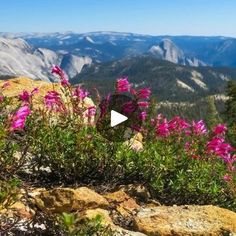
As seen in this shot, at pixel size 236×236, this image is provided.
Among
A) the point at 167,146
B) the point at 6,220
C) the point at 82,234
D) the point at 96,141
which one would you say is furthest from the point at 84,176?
the point at 82,234

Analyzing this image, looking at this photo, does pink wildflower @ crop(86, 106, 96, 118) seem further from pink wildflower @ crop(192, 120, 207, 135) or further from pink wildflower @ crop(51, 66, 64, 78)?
pink wildflower @ crop(192, 120, 207, 135)

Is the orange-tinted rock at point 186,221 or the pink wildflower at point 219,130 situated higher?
the pink wildflower at point 219,130

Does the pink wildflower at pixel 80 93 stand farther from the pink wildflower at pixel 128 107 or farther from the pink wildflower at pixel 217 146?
the pink wildflower at pixel 217 146

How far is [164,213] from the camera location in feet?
32.6

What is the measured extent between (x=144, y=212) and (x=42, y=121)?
2.94 metres

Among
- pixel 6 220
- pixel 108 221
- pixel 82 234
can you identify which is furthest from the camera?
pixel 108 221

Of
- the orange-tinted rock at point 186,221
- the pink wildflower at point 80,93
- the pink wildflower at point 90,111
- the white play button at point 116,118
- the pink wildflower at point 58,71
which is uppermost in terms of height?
the pink wildflower at point 58,71

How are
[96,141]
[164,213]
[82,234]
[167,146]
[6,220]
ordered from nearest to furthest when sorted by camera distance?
[82,234] → [6,220] → [164,213] → [96,141] → [167,146]

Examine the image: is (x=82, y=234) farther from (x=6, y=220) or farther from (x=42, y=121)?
(x=42, y=121)

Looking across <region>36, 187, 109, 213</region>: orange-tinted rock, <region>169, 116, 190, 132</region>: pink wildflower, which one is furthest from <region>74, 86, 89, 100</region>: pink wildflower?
<region>36, 187, 109, 213</region>: orange-tinted rock

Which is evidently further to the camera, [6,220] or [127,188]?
[127,188]

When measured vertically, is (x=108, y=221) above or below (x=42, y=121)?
below
